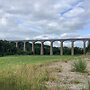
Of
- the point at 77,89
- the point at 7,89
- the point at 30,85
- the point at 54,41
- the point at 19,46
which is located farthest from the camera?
the point at 19,46

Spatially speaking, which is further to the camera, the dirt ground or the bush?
the bush

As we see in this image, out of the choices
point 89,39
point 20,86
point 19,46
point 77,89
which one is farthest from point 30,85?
point 19,46

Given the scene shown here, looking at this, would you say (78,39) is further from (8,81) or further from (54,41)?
(8,81)

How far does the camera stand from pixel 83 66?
21.8 meters

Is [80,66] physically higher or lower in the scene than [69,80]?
higher

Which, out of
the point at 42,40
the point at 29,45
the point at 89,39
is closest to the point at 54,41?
the point at 42,40

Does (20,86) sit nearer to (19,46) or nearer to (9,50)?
(9,50)

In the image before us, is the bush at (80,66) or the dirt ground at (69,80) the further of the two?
the bush at (80,66)

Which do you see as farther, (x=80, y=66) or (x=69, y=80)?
(x=80, y=66)

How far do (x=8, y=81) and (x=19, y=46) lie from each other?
134 m

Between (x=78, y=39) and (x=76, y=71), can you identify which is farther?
(x=78, y=39)

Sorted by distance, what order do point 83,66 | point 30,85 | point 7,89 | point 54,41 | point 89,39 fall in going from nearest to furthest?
point 7,89, point 30,85, point 83,66, point 89,39, point 54,41

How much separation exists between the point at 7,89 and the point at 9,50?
400ft

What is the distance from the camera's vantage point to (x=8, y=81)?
9.55m
